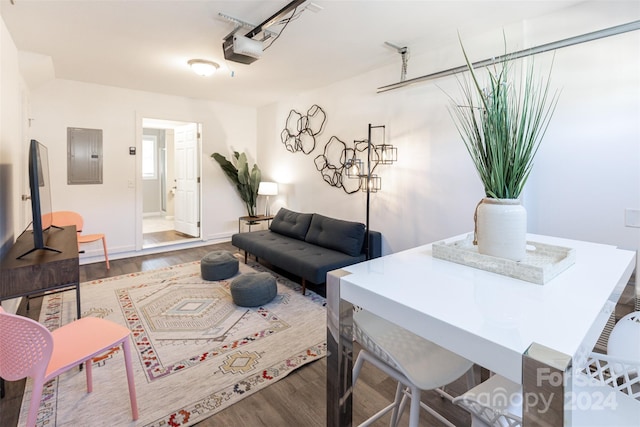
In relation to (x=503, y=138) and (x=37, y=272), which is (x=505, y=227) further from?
(x=37, y=272)

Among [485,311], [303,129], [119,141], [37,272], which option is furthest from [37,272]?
[303,129]

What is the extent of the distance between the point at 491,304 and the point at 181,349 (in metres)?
2.17

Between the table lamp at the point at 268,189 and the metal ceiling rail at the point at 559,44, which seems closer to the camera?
the metal ceiling rail at the point at 559,44

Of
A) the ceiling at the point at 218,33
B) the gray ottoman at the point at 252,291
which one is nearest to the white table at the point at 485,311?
the gray ottoman at the point at 252,291

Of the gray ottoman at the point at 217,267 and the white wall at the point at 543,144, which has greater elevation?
the white wall at the point at 543,144

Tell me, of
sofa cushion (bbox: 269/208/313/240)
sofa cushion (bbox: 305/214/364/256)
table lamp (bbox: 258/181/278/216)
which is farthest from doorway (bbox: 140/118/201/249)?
sofa cushion (bbox: 305/214/364/256)

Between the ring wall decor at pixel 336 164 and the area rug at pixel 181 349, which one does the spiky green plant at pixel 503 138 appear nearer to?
the area rug at pixel 181 349


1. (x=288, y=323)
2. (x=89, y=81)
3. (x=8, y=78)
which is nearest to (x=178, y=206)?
(x=89, y=81)

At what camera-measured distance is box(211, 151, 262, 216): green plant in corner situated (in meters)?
5.42

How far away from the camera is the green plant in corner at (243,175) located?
542cm

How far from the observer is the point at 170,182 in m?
7.90

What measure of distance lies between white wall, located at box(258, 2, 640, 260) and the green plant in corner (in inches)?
62.5

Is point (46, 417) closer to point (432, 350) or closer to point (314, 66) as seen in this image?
point (432, 350)

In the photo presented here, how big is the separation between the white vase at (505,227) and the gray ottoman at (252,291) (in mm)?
2220
